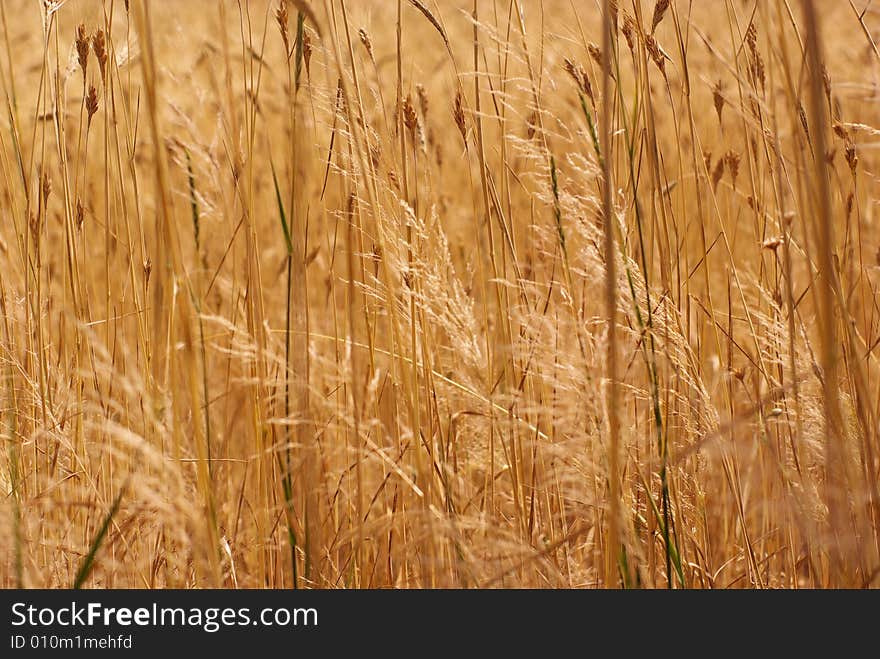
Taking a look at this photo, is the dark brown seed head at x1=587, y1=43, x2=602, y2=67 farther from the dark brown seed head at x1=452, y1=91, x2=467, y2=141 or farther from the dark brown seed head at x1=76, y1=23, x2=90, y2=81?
the dark brown seed head at x1=76, y1=23, x2=90, y2=81

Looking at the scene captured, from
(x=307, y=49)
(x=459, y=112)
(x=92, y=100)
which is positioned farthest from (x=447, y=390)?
(x=92, y=100)

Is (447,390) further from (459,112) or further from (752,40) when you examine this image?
(752,40)

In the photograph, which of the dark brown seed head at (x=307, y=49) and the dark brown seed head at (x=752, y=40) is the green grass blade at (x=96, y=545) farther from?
the dark brown seed head at (x=752, y=40)

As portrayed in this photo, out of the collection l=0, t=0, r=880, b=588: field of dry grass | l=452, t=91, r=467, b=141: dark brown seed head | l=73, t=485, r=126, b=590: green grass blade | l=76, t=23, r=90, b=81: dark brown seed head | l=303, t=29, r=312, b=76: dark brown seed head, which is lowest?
l=73, t=485, r=126, b=590: green grass blade

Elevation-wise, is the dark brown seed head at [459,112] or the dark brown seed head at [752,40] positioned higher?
the dark brown seed head at [752,40]

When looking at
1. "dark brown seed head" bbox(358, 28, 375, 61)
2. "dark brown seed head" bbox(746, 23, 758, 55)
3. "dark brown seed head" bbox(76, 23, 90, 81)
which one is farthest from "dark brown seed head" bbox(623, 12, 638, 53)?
"dark brown seed head" bbox(76, 23, 90, 81)

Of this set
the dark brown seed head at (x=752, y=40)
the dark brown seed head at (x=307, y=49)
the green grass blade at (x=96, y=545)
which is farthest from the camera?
the dark brown seed head at (x=752, y=40)

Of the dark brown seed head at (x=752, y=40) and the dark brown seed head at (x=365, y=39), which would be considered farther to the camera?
the dark brown seed head at (x=752, y=40)

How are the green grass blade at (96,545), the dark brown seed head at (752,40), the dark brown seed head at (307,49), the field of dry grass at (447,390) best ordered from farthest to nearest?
1. the dark brown seed head at (752,40)
2. the dark brown seed head at (307,49)
3. the field of dry grass at (447,390)
4. the green grass blade at (96,545)

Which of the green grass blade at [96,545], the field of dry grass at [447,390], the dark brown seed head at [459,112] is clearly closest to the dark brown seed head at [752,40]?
the field of dry grass at [447,390]
